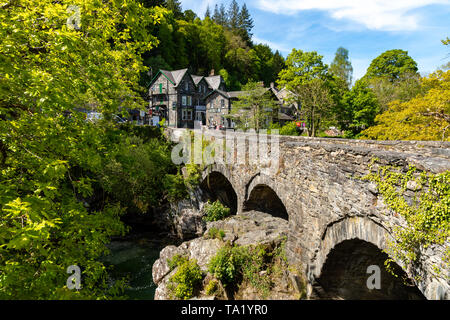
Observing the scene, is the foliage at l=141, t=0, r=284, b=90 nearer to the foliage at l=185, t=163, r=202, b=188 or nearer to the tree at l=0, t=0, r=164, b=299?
the foliage at l=185, t=163, r=202, b=188

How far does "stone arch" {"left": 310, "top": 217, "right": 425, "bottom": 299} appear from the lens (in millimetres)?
6207

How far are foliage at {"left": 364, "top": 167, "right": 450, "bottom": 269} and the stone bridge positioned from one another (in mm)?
143

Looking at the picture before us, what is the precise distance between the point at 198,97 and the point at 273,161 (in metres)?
36.0

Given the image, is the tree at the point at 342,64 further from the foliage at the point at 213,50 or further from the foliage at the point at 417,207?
the foliage at the point at 417,207

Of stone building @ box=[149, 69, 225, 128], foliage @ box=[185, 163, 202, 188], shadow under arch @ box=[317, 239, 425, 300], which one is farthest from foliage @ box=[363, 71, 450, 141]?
stone building @ box=[149, 69, 225, 128]

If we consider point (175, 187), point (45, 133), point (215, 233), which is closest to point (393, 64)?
point (175, 187)

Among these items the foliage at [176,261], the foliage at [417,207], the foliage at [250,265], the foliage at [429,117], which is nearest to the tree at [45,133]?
the foliage at [250,265]

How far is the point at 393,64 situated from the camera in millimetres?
48969

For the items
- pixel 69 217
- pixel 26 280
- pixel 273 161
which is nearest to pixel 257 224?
pixel 273 161

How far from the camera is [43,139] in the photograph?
459 centimetres

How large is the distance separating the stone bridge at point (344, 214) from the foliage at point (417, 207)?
143mm

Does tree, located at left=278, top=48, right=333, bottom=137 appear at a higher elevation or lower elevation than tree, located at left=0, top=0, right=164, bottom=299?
higher

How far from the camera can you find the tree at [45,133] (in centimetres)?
372

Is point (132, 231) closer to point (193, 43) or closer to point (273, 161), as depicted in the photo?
point (273, 161)
